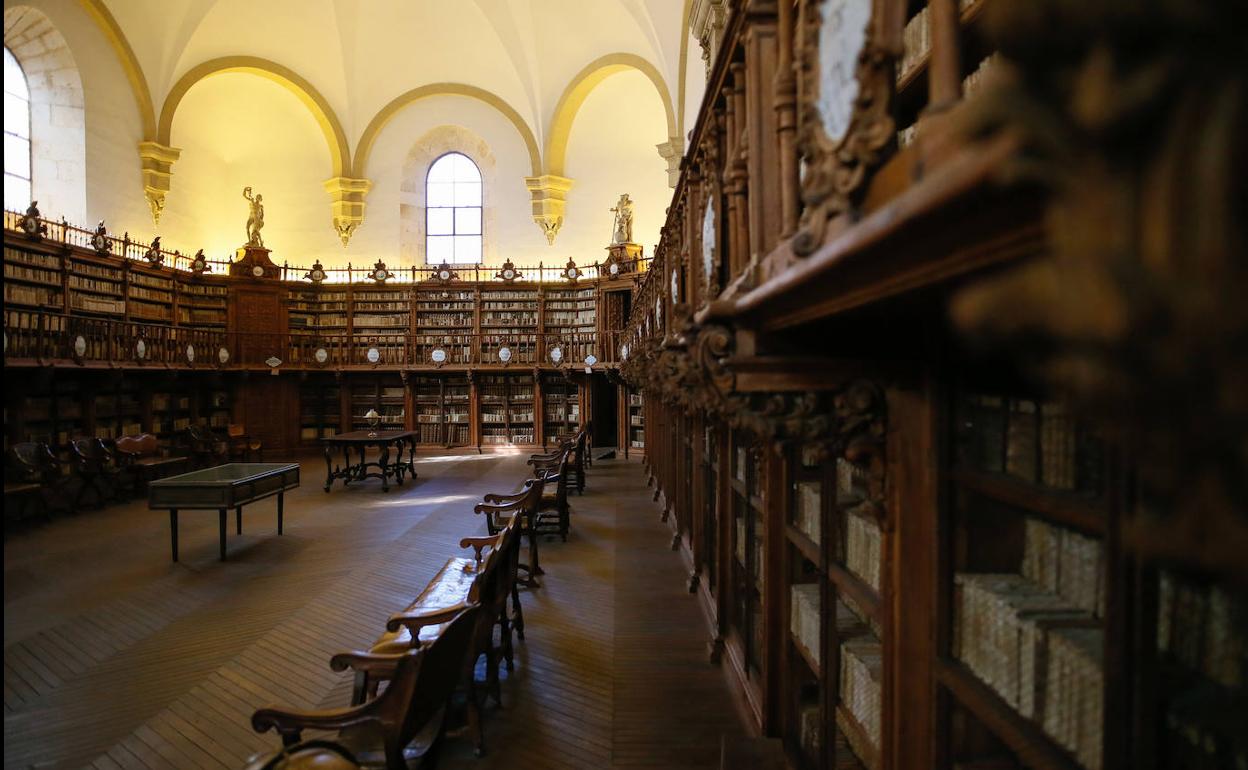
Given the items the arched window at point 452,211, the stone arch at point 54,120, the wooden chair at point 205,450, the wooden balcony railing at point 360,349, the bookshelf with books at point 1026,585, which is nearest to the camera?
the bookshelf with books at point 1026,585

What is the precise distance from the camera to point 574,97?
16.0 meters

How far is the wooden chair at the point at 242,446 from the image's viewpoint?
466 inches

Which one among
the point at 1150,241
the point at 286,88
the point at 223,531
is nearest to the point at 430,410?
the point at 223,531

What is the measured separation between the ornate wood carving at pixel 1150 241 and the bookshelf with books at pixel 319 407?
16.0 metres

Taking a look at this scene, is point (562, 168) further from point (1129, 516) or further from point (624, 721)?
point (1129, 516)

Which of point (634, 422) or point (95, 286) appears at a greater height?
point (95, 286)

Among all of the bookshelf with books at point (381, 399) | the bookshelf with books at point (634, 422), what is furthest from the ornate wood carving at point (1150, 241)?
the bookshelf with books at point (381, 399)

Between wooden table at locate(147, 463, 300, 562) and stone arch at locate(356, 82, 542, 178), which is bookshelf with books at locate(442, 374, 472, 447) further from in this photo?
wooden table at locate(147, 463, 300, 562)

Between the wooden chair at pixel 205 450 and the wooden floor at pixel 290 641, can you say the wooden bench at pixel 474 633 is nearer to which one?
the wooden floor at pixel 290 641

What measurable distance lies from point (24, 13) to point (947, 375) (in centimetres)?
1627

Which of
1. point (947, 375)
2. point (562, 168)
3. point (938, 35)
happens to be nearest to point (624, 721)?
point (947, 375)

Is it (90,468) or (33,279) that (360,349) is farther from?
(90,468)

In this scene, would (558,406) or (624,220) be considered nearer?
(624,220)

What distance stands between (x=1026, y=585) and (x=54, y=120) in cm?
1663
